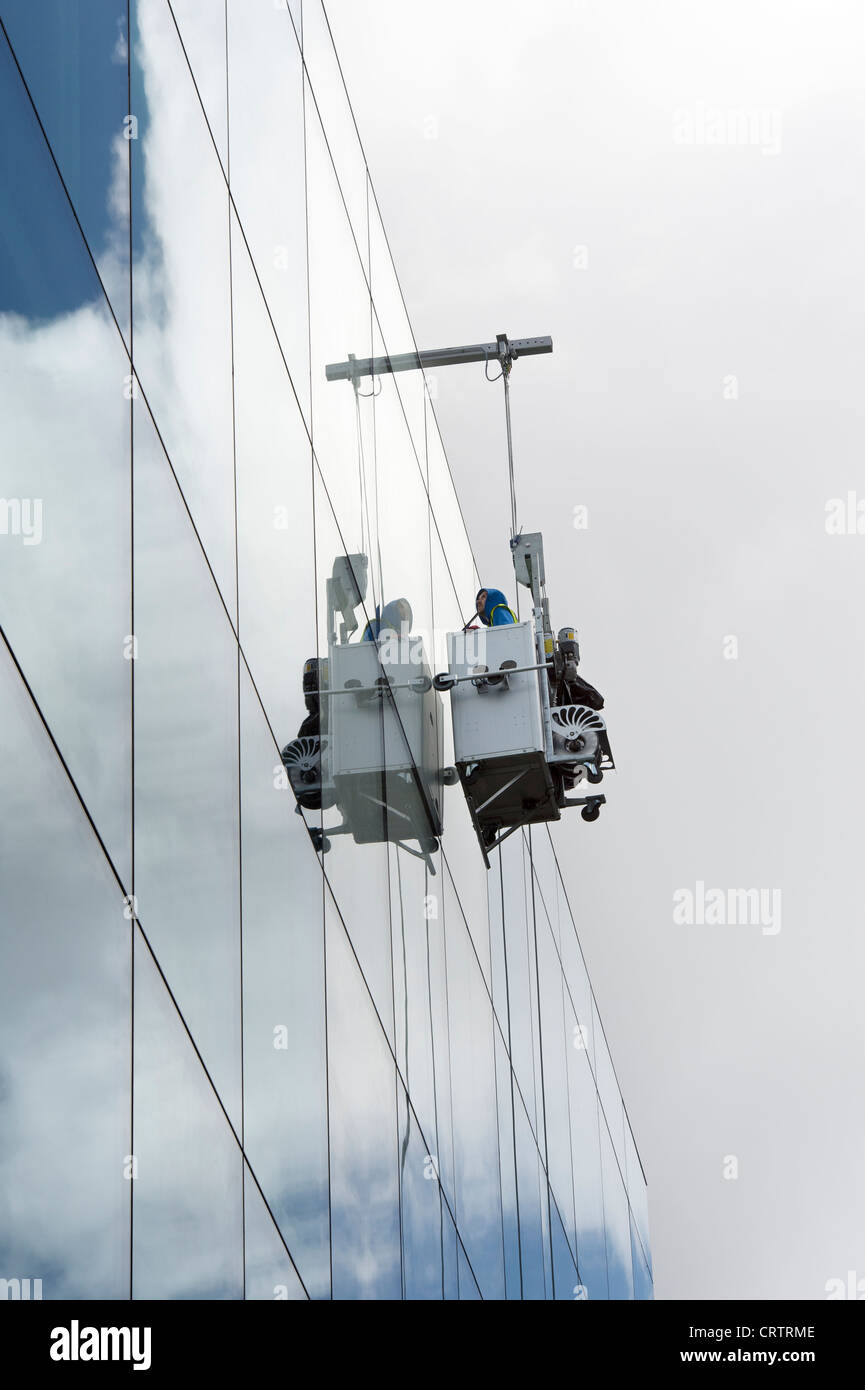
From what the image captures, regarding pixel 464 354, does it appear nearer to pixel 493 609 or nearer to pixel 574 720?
pixel 493 609

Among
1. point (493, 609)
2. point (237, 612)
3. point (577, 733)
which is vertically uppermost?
point (493, 609)

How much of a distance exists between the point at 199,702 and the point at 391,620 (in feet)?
23.6

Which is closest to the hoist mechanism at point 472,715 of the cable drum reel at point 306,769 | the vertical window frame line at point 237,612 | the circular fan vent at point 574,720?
the circular fan vent at point 574,720

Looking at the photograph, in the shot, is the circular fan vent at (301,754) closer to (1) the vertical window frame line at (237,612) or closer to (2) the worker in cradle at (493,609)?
(1) the vertical window frame line at (237,612)

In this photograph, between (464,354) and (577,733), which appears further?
(464,354)

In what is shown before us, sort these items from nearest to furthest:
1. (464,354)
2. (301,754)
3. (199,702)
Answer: (199,702)
(301,754)
(464,354)

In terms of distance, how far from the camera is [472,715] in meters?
17.8

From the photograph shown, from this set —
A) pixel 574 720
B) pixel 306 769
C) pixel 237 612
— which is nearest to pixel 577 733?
pixel 574 720

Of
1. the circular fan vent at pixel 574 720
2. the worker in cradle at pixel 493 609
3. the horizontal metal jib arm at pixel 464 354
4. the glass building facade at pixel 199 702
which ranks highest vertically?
the horizontal metal jib arm at pixel 464 354

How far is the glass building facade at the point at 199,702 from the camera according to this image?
7.82 meters

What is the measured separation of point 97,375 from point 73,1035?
3.20 metres

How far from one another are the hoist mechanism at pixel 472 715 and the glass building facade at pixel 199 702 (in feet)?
0.58

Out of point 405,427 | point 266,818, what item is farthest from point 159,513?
point 405,427
